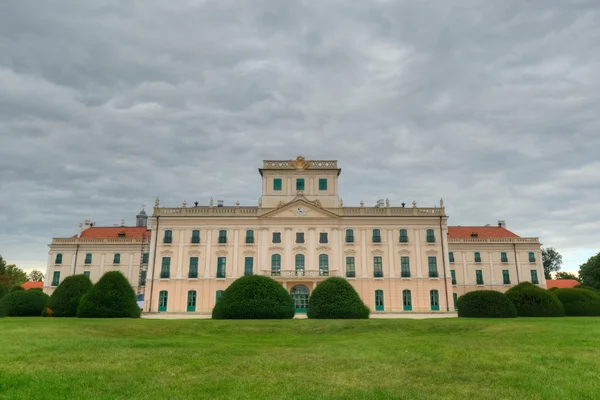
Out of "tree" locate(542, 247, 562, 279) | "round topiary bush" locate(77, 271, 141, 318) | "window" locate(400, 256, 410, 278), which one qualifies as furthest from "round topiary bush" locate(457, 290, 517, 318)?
"tree" locate(542, 247, 562, 279)

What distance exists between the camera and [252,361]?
1171 cm

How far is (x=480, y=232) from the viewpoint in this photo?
63.5m

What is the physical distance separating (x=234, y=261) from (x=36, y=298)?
20.7 meters

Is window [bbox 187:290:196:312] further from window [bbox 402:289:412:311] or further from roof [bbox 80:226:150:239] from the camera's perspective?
window [bbox 402:289:412:311]

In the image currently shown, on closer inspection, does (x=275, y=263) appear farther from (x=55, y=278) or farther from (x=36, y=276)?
(x=36, y=276)

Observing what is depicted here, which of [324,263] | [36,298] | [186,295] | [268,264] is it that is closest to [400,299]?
[324,263]

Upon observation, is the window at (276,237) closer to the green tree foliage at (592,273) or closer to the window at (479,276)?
the window at (479,276)

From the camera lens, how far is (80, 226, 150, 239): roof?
2489 inches

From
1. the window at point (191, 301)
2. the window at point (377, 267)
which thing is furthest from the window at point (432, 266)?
the window at point (191, 301)

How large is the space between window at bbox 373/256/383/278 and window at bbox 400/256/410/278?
2.18 metres

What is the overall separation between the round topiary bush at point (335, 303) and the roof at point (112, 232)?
124 ft

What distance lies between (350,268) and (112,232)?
33.4m

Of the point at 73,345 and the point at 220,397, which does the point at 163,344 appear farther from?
the point at 220,397

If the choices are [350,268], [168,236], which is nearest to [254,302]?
[350,268]
